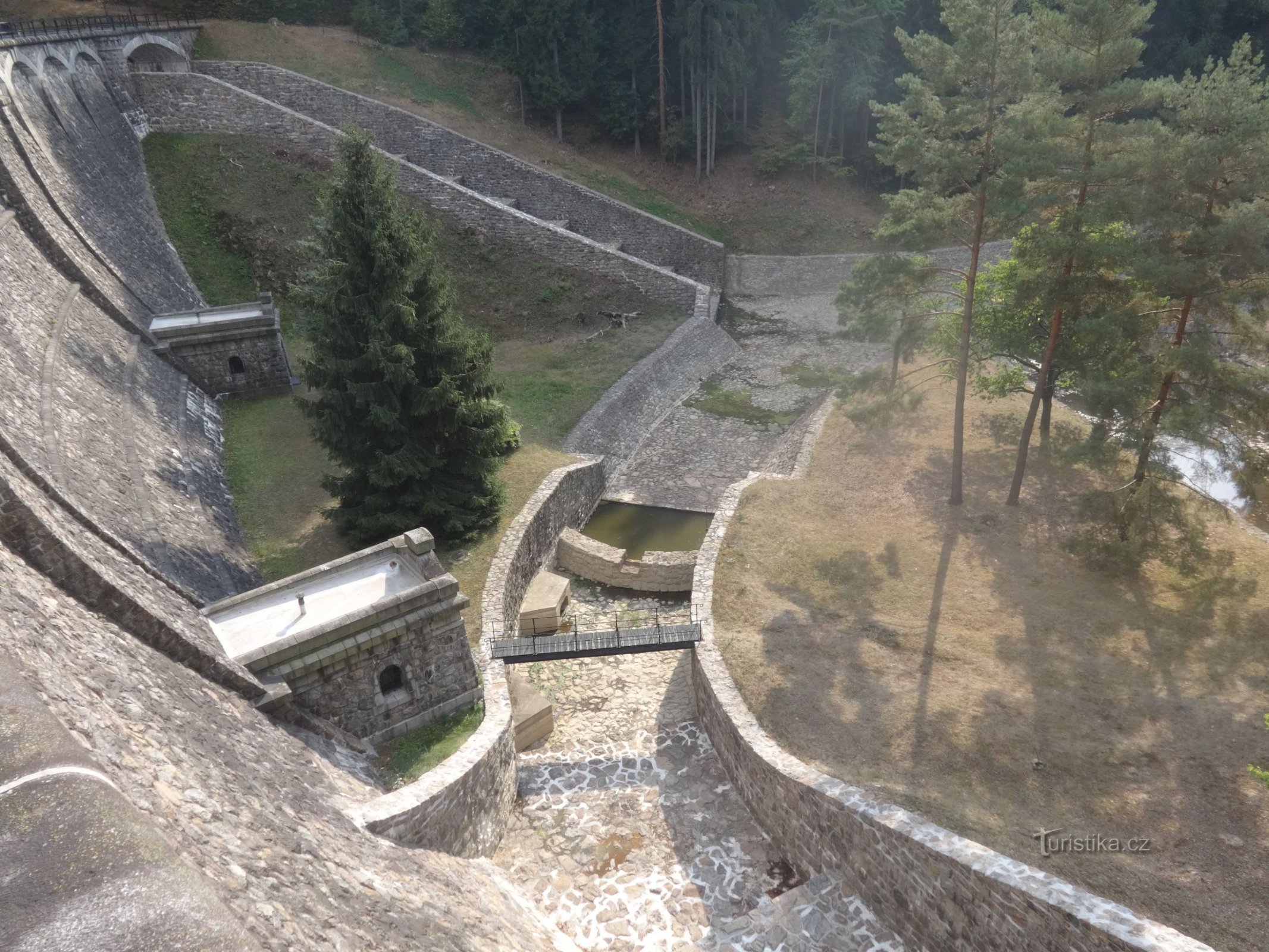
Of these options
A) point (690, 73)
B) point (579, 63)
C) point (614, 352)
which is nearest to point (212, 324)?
point (614, 352)

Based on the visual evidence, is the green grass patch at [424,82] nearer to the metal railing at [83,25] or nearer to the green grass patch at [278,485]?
the metal railing at [83,25]

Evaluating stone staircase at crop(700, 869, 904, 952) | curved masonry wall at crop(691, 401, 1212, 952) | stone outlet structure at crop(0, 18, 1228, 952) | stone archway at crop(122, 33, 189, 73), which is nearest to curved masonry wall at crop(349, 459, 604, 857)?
stone outlet structure at crop(0, 18, 1228, 952)

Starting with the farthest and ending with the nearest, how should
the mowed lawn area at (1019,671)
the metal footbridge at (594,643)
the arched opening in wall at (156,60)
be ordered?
1. the arched opening in wall at (156,60)
2. the metal footbridge at (594,643)
3. the mowed lawn area at (1019,671)

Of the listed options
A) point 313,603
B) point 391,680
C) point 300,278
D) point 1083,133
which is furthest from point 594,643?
point 300,278

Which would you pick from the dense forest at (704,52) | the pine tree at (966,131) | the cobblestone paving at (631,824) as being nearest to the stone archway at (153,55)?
the dense forest at (704,52)

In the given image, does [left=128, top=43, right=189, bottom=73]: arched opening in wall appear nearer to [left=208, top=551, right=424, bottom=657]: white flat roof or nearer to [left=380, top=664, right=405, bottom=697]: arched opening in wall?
[left=208, top=551, right=424, bottom=657]: white flat roof
